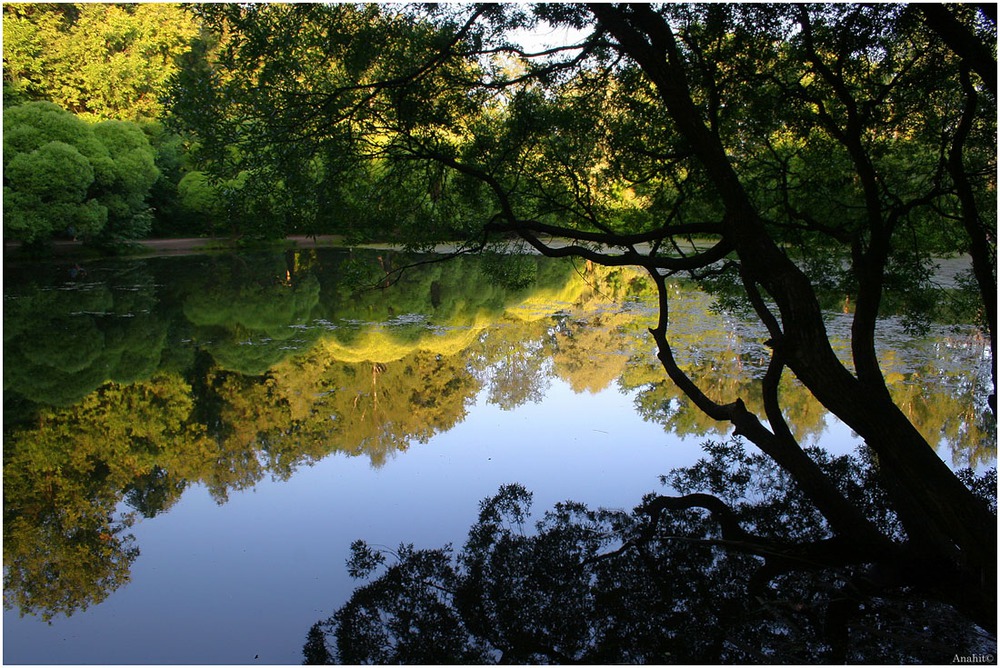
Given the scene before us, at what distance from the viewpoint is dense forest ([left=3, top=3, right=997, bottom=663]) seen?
442 centimetres

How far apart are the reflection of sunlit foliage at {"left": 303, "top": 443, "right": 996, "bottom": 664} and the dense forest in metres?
0.02

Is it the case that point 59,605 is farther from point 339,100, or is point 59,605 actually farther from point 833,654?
point 833,654

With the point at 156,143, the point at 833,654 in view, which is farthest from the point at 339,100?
the point at 156,143

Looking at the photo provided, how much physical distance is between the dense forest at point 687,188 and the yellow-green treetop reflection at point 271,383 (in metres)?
0.98

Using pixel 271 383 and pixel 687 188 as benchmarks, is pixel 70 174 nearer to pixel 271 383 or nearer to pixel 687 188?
pixel 271 383

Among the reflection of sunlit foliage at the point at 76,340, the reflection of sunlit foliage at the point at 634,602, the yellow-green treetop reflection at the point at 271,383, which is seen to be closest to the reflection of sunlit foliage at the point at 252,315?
the yellow-green treetop reflection at the point at 271,383

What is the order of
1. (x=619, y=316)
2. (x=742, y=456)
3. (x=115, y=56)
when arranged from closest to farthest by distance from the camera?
1. (x=742, y=456)
2. (x=619, y=316)
3. (x=115, y=56)

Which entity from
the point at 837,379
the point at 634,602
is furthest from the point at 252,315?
the point at 837,379

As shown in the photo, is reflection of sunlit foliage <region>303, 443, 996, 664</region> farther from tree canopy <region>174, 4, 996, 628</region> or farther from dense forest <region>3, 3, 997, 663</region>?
tree canopy <region>174, 4, 996, 628</region>

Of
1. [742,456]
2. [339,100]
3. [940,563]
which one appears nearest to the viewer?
[940,563]

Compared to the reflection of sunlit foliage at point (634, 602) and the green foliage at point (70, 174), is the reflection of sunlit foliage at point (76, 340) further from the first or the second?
the reflection of sunlit foliage at point (634, 602)

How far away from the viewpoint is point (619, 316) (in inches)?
587

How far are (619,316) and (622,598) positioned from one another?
1035cm

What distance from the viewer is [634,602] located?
4.81 metres
